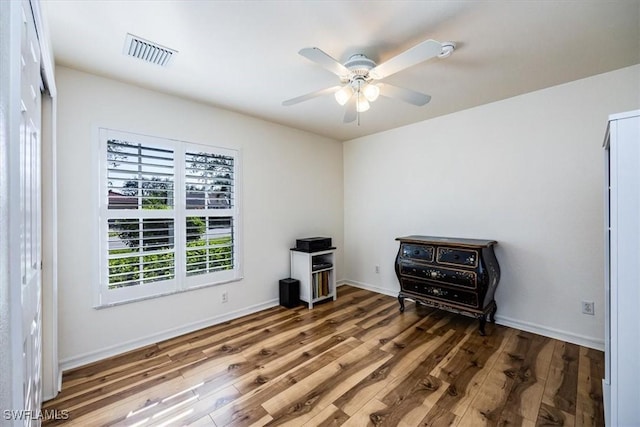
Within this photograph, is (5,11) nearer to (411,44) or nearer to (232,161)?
(411,44)

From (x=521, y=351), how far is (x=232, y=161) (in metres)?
3.54

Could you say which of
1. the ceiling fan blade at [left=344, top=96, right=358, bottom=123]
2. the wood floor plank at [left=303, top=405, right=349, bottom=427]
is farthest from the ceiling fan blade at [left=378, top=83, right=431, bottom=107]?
the wood floor plank at [left=303, top=405, right=349, bottom=427]

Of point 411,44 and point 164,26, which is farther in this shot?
point 411,44

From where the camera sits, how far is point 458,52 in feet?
6.93

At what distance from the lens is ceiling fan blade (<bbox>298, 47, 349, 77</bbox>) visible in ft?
5.31

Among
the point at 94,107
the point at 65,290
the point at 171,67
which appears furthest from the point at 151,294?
the point at 171,67

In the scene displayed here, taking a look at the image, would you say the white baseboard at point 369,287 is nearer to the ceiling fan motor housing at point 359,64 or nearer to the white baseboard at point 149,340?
the white baseboard at point 149,340

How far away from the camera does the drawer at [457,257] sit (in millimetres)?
2849

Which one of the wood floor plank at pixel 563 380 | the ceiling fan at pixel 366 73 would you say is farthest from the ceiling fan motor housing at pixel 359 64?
the wood floor plank at pixel 563 380

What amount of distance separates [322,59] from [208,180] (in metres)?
1.99

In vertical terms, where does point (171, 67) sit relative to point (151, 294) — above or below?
above

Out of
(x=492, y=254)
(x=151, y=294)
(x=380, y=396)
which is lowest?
(x=380, y=396)

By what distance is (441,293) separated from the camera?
311 cm

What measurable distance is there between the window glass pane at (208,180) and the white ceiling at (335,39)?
675mm
